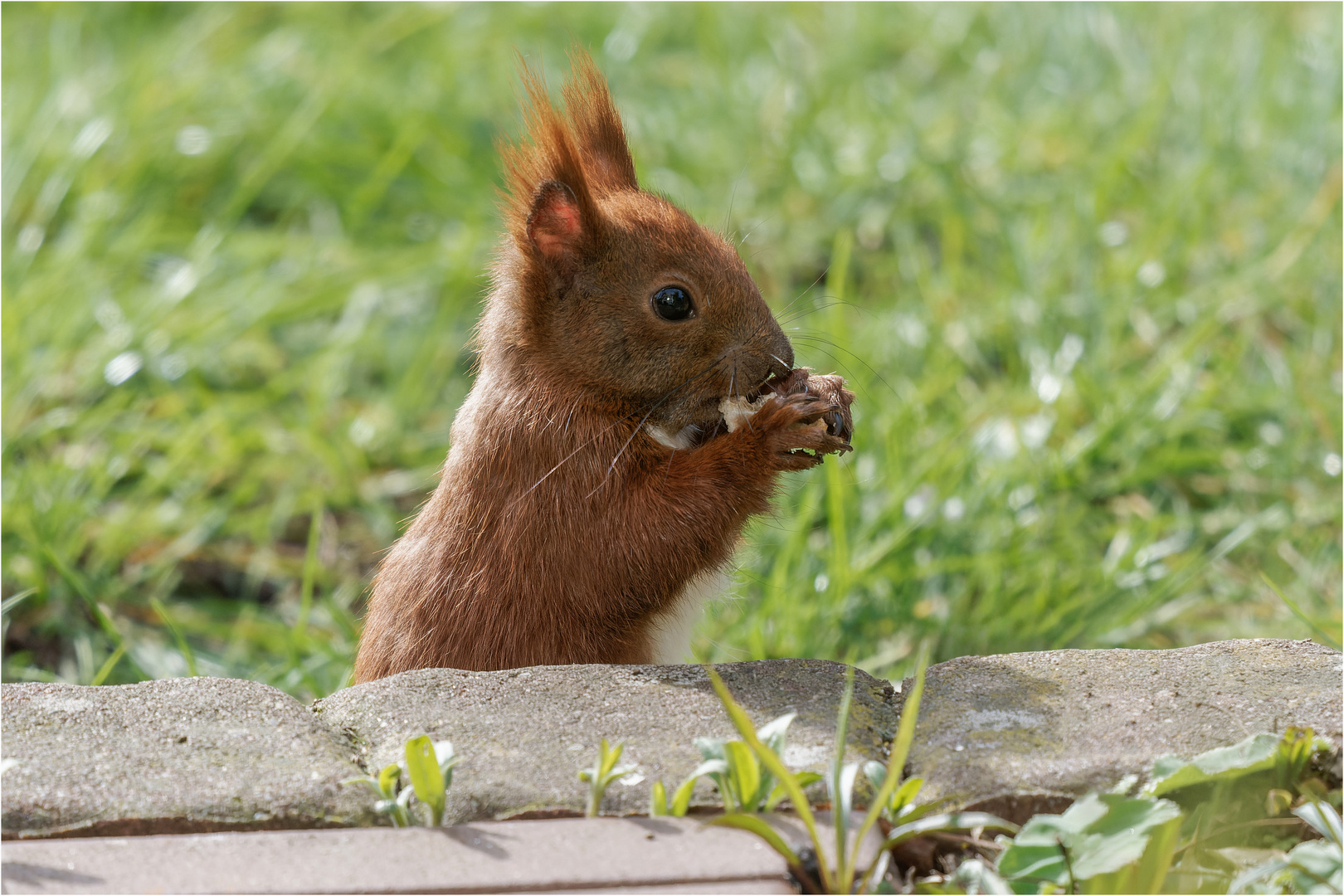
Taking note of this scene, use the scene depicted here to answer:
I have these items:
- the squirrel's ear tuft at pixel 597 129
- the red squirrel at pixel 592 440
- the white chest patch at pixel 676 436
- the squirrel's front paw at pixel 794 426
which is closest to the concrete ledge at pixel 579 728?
the red squirrel at pixel 592 440

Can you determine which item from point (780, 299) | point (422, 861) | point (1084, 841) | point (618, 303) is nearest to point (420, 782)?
Result: point (422, 861)

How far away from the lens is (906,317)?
4.81 m

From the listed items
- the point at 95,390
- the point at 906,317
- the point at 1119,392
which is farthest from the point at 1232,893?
the point at 95,390

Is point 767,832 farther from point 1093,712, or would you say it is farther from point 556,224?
point 556,224

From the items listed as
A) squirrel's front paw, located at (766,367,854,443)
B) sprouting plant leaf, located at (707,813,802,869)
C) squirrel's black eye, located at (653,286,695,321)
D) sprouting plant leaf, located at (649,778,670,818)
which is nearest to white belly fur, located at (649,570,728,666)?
squirrel's front paw, located at (766,367,854,443)

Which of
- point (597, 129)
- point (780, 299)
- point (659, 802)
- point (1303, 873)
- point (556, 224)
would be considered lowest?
point (1303, 873)

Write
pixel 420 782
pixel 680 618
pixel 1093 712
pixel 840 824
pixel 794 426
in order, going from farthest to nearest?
pixel 680 618 → pixel 794 426 → pixel 1093 712 → pixel 420 782 → pixel 840 824

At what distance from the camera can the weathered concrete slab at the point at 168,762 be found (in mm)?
1742

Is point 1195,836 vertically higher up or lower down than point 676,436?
lower down

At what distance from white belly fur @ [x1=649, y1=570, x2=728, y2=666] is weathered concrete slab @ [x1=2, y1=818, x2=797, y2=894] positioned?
0.85 meters

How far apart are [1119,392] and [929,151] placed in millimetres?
1795

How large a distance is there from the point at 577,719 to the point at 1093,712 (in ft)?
2.45

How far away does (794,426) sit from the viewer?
2479mm

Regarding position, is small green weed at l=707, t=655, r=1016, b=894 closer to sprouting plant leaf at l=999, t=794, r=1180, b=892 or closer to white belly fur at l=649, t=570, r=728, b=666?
sprouting plant leaf at l=999, t=794, r=1180, b=892
